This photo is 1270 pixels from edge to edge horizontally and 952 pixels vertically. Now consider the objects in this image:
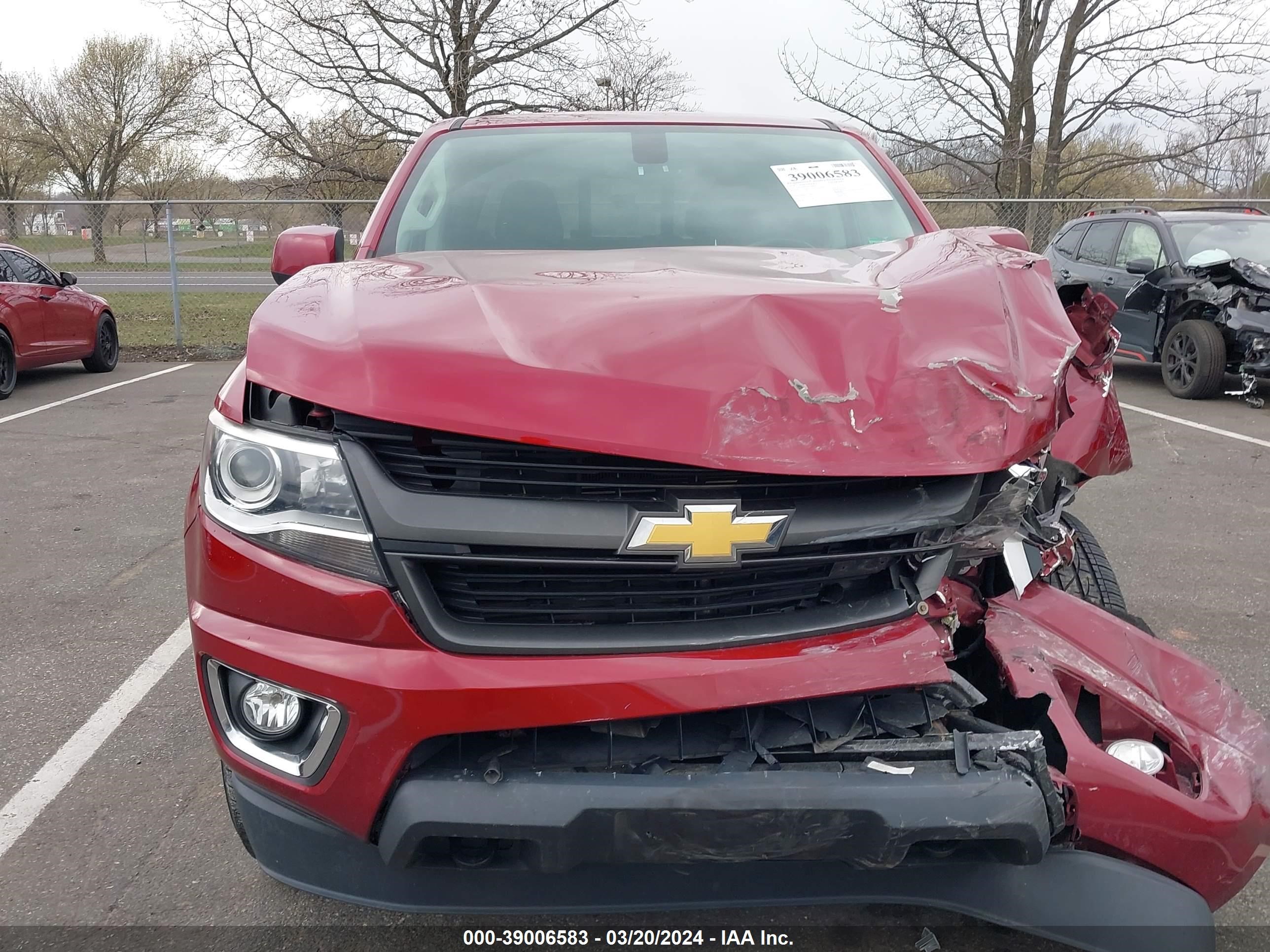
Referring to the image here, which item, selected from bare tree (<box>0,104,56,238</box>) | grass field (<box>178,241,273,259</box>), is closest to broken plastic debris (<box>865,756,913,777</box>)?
grass field (<box>178,241,273,259</box>)

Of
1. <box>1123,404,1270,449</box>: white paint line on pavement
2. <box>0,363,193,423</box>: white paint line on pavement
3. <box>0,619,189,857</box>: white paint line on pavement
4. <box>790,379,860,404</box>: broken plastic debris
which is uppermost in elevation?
<box>790,379,860,404</box>: broken plastic debris

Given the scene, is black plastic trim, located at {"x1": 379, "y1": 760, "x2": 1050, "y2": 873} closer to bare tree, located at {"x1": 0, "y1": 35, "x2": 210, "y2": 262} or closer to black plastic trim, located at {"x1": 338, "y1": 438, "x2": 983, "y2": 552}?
black plastic trim, located at {"x1": 338, "y1": 438, "x2": 983, "y2": 552}

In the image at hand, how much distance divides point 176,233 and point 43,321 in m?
3.22

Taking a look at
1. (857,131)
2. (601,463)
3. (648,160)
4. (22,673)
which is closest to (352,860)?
(601,463)

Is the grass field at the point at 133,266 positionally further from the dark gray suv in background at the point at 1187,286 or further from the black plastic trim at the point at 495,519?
the black plastic trim at the point at 495,519

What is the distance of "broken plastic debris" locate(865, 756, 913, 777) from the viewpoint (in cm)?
150

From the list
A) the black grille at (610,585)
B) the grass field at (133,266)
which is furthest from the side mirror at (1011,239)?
the grass field at (133,266)

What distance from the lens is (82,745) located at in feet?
9.46

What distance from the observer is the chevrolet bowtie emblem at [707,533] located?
148cm

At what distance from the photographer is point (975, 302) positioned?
173 centimetres

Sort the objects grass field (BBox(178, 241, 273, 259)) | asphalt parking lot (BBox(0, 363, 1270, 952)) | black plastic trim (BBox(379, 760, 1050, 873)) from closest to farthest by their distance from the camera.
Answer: black plastic trim (BBox(379, 760, 1050, 873)) → asphalt parking lot (BBox(0, 363, 1270, 952)) → grass field (BBox(178, 241, 273, 259))

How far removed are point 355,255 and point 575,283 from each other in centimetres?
111

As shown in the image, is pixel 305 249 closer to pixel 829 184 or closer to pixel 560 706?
pixel 829 184

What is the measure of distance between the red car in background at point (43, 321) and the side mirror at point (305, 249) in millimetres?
8325
